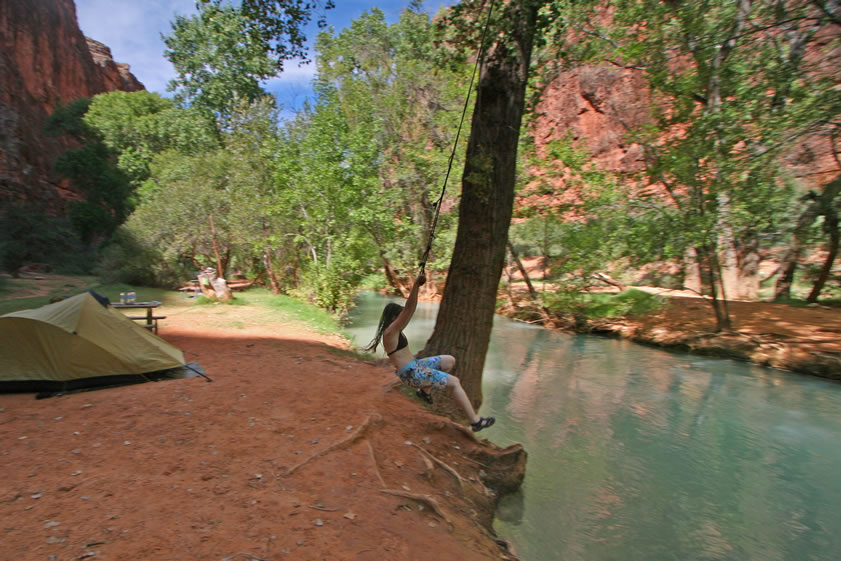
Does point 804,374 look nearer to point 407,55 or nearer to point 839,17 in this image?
point 839,17

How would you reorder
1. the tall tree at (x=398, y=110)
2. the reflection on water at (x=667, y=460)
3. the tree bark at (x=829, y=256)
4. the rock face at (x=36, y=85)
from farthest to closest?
the rock face at (x=36, y=85), the tall tree at (x=398, y=110), the tree bark at (x=829, y=256), the reflection on water at (x=667, y=460)

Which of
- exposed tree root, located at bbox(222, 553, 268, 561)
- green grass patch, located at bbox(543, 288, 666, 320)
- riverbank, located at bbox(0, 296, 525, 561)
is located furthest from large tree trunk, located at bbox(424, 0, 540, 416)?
green grass patch, located at bbox(543, 288, 666, 320)

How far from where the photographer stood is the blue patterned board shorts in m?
5.03

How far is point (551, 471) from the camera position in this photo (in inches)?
269

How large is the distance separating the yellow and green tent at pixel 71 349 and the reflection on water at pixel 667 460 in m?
5.63

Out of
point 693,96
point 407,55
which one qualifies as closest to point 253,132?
point 407,55

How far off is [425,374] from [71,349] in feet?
16.4

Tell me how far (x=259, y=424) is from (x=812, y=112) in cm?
1251

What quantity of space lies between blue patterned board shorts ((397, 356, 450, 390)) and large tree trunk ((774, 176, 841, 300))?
14606 millimetres

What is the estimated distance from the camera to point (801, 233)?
17.0 metres

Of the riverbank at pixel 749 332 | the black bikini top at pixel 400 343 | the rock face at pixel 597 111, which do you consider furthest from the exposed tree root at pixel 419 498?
the rock face at pixel 597 111

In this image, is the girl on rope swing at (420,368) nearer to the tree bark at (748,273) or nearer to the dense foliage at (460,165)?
the dense foliage at (460,165)

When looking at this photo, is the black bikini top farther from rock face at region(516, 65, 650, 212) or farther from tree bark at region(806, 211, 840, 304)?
rock face at region(516, 65, 650, 212)

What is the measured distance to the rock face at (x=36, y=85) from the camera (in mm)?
26906
